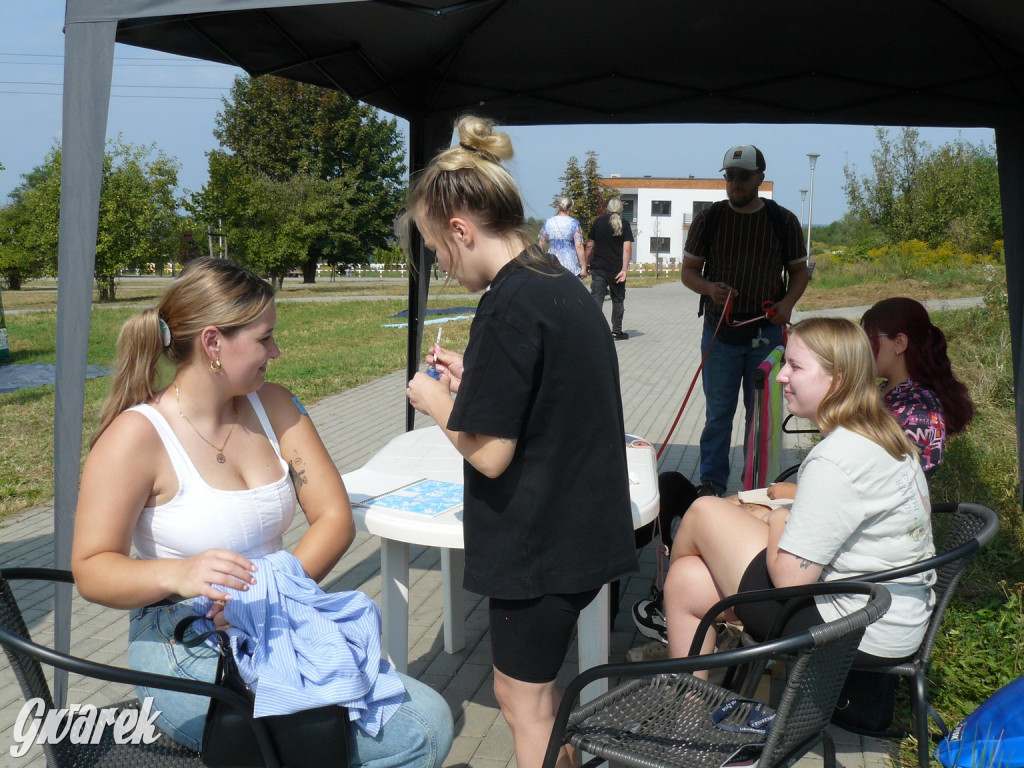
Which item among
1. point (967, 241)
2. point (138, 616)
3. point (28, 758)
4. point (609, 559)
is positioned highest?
point (967, 241)

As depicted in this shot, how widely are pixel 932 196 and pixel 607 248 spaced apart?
19.4 meters

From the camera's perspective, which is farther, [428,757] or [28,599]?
[28,599]

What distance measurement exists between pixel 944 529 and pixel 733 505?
2.48 metres

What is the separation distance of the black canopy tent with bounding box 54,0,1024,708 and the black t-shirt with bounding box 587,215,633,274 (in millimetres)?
7136

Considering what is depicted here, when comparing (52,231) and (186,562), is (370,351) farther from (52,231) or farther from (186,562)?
(52,231)

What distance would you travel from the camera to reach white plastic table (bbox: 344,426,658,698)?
7.86 feet

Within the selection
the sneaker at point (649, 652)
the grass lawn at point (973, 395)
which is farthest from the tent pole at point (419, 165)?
the sneaker at point (649, 652)

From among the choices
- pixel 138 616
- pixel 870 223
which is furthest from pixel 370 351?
pixel 870 223

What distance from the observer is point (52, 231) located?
27.2m

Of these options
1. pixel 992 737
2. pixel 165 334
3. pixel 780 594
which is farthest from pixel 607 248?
pixel 165 334

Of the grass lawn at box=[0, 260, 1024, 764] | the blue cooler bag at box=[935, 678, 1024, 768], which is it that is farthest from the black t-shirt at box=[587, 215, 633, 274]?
the blue cooler bag at box=[935, 678, 1024, 768]

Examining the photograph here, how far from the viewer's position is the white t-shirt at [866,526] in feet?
6.98

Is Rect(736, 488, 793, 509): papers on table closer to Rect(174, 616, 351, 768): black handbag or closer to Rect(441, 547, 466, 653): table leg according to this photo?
Rect(441, 547, 466, 653): table leg

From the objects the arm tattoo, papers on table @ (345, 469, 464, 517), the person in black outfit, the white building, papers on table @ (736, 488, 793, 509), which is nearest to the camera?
the arm tattoo
